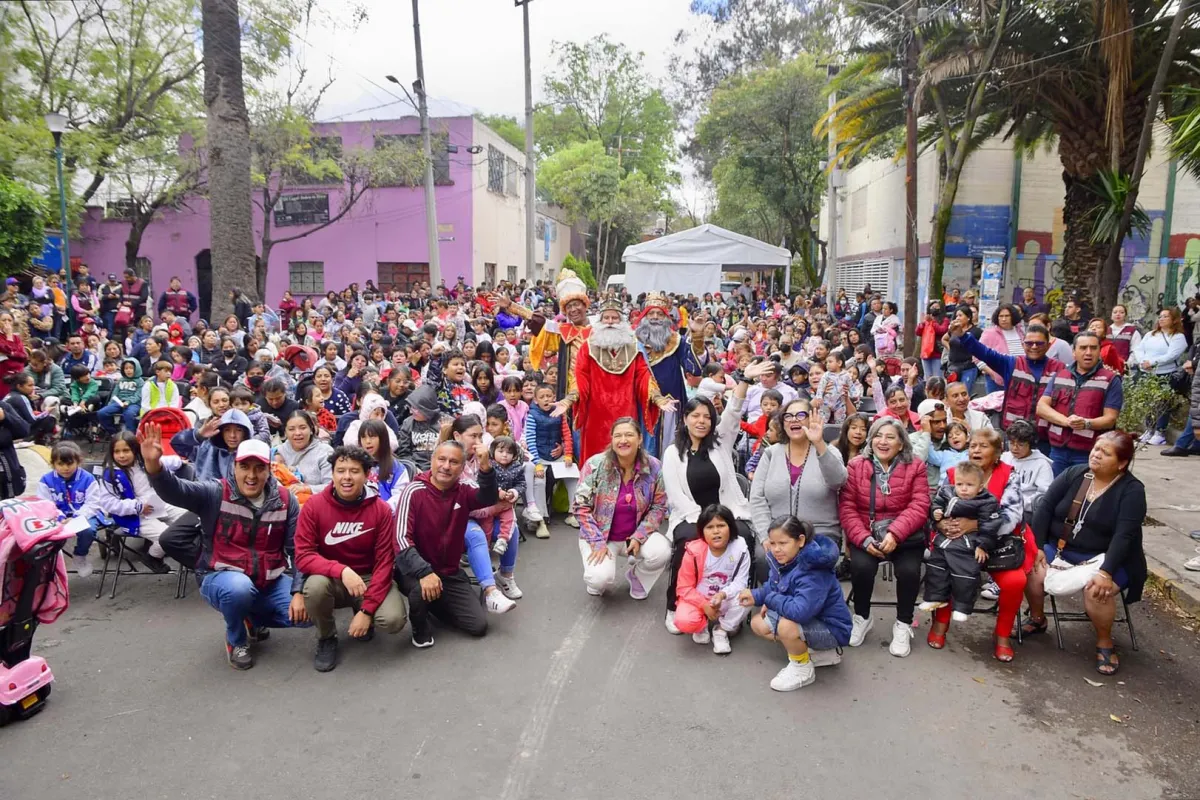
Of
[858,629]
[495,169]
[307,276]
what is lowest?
[858,629]

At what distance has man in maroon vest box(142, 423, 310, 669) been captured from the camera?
14.5 ft

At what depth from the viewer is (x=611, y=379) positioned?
7.14m

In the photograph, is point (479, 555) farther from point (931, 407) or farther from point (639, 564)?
point (931, 407)

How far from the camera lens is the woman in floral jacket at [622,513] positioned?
17.4 ft

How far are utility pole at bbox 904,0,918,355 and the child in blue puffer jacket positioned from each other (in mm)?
→ 11753

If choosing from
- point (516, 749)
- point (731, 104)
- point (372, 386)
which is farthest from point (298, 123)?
point (516, 749)

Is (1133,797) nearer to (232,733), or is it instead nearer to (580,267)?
(232,733)

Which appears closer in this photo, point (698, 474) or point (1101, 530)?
point (1101, 530)

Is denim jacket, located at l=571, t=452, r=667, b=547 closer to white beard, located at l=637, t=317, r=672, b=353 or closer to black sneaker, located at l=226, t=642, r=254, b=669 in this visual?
black sneaker, located at l=226, t=642, r=254, b=669

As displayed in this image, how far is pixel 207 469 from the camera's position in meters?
5.41

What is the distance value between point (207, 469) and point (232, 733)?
7.13 ft

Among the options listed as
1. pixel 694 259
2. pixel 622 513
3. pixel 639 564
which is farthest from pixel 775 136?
pixel 639 564

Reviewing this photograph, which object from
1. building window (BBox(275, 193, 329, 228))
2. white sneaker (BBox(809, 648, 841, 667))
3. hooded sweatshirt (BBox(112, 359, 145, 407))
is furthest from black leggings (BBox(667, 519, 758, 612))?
building window (BBox(275, 193, 329, 228))

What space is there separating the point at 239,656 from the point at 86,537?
6.63 ft
